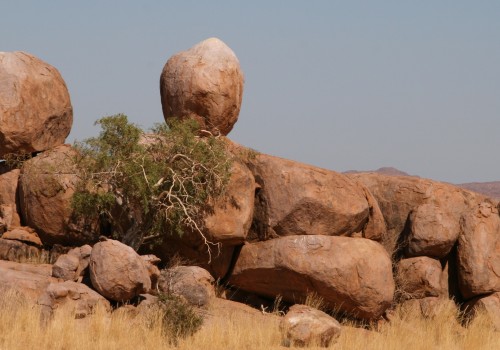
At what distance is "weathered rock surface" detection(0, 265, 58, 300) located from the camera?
15.3m

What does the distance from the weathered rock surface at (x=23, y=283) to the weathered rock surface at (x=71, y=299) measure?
36cm

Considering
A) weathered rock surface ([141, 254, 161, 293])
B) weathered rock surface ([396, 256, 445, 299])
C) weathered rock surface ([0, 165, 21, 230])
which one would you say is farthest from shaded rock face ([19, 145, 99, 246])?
weathered rock surface ([396, 256, 445, 299])

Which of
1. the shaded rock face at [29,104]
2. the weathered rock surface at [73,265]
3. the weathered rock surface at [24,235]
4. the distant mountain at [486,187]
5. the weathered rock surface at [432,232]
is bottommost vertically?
the distant mountain at [486,187]

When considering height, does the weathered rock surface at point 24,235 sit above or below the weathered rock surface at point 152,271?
below

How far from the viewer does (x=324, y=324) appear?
1526 cm

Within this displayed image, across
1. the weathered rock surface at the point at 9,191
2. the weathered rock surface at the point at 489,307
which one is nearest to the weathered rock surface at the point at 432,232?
the weathered rock surface at the point at 489,307

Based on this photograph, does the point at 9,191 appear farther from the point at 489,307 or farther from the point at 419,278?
the point at 489,307

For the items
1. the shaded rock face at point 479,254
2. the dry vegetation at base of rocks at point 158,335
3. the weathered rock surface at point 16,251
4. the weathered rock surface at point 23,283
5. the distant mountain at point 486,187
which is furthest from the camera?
the distant mountain at point 486,187

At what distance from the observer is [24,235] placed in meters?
18.9

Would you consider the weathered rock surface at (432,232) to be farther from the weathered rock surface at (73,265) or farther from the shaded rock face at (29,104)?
the shaded rock face at (29,104)

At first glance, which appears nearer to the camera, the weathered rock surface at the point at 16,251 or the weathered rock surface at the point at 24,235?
the weathered rock surface at the point at 16,251

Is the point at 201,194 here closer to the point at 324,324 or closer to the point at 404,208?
the point at 324,324

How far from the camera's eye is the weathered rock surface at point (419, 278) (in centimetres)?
1984

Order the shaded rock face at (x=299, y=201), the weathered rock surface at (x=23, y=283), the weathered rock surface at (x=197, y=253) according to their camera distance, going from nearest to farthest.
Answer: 1. the weathered rock surface at (x=23, y=283)
2. the shaded rock face at (x=299, y=201)
3. the weathered rock surface at (x=197, y=253)
